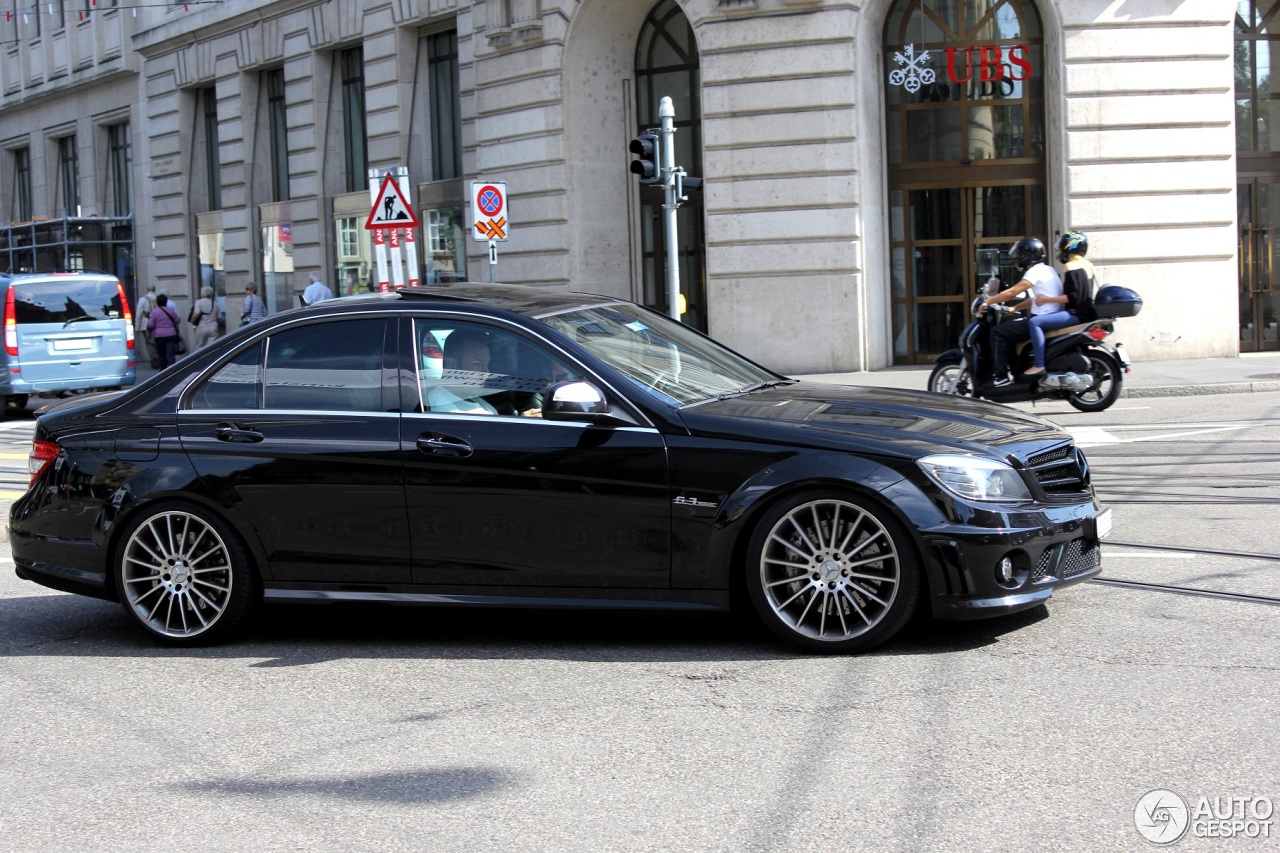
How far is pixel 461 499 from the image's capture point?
600cm

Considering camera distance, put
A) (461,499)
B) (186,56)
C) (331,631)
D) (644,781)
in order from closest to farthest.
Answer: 1. (644,781)
2. (461,499)
3. (331,631)
4. (186,56)

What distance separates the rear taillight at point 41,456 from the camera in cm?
671

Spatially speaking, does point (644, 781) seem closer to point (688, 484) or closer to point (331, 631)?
point (688, 484)

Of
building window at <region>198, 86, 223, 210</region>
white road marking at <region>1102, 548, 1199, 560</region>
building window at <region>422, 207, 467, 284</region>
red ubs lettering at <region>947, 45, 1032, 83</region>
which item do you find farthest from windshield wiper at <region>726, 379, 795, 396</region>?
building window at <region>198, 86, 223, 210</region>

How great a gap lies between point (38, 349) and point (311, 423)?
56.2ft

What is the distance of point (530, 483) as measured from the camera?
19.4 ft

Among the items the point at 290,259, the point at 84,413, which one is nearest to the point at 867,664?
the point at 84,413

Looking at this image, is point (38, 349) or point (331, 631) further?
point (38, 349)

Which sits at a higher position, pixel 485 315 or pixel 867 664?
pixel 485 315

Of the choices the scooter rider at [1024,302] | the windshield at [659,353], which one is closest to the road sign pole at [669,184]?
the scooter rider at [1024,302]

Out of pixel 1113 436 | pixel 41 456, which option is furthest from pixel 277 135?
pixel 41 456

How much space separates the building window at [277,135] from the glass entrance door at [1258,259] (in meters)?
19.6

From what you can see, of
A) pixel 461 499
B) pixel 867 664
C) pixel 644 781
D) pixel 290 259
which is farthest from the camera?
pixel 290 259

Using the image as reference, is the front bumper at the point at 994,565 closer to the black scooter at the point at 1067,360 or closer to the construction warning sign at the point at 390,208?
the black scooter at the point at 1067,360
